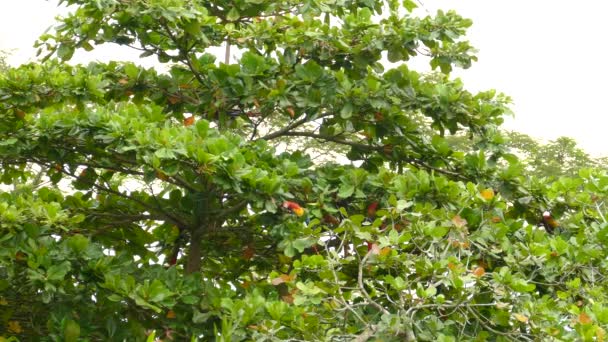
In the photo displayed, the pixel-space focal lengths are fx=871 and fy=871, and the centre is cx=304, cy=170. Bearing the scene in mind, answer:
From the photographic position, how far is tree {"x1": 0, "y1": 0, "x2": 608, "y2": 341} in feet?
8.89

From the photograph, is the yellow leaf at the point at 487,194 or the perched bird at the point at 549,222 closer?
the yellow leaf at the point at 487,194

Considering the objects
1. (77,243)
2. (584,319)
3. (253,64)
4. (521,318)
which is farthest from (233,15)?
(584,319)

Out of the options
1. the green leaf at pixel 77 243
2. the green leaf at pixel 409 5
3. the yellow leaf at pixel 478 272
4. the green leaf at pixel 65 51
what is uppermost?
the green leaf at pixel 409 5

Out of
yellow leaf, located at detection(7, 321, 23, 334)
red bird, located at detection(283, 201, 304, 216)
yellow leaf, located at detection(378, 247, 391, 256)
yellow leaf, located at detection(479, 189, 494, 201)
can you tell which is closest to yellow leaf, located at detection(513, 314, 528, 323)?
yellow leaf, located at detection(378, 247, 391, 256)

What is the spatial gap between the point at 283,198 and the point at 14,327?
4.61 ft

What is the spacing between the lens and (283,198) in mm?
2971

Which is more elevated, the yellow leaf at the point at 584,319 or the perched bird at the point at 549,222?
the perched bird at the point at 549,222

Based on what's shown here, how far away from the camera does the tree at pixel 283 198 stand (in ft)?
8.89

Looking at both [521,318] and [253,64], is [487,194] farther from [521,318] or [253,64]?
[253,64]

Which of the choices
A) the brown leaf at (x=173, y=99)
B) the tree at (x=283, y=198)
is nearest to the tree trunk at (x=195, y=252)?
the tree at (x=283, y=198)

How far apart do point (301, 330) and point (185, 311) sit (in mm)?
738

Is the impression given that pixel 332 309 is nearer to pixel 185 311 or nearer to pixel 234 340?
pixel 234 340

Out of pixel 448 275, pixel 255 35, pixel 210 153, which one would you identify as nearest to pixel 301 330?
pixel 448 275

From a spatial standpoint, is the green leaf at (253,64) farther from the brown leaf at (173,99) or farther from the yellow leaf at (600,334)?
the yellow leaf at (600,334)
